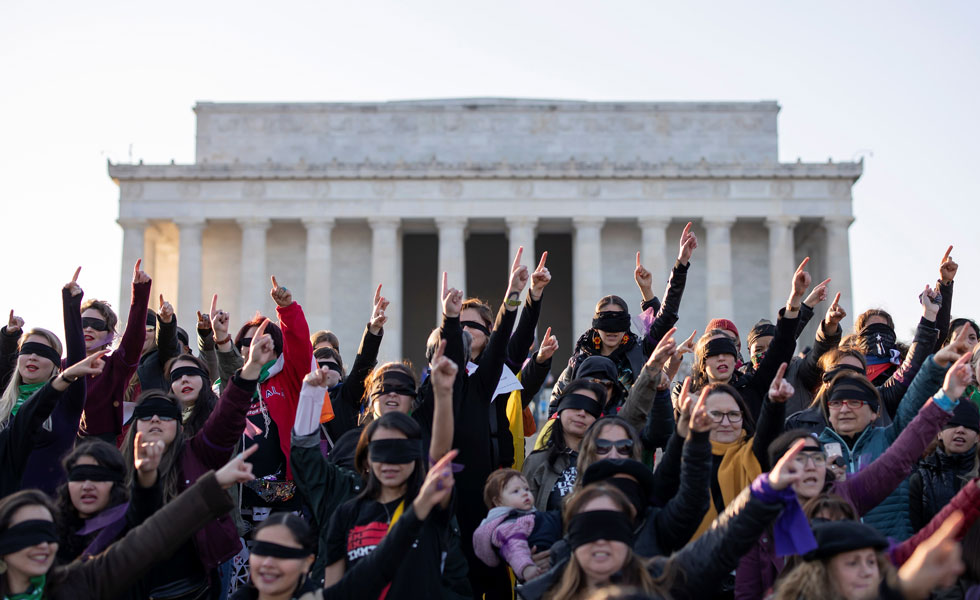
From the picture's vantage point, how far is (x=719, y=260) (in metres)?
44.6

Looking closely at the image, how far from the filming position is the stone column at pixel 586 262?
4394cm

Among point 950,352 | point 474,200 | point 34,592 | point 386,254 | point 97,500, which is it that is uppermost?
point 474,200

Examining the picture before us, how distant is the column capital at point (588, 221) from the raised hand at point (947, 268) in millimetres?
33789

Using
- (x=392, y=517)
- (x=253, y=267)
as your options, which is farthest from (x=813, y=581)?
(x=253, y=267)

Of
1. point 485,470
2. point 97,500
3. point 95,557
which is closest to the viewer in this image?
point 95,557

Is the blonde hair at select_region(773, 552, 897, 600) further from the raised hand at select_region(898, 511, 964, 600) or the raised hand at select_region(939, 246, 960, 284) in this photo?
the raised hand at select_region(939, 246, 960, 284)

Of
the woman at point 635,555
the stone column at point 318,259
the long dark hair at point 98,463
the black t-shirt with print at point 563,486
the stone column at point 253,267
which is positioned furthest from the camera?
the stone column at point 253,267

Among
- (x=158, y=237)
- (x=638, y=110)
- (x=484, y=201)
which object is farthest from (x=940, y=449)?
(x=158, y=237)

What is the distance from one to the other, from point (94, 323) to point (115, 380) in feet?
3.98

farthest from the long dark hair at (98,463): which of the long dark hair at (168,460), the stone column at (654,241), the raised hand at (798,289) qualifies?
the stone column at (654,241)

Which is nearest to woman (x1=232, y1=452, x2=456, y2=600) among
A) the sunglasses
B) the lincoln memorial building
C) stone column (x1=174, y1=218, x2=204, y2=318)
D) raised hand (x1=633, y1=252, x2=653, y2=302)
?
the sunglasses

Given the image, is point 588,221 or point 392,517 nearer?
point 392,517

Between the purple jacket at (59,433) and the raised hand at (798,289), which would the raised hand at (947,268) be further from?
the purple jacket at (59,433)

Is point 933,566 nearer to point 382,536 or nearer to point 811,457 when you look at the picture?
point 811,457
